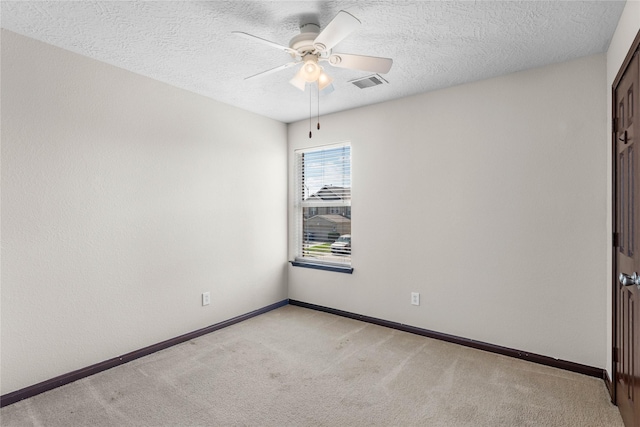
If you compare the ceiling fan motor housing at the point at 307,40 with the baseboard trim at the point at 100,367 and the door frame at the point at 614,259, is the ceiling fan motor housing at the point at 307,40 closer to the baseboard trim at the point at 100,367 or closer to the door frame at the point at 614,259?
the door frame at the point at 614,259

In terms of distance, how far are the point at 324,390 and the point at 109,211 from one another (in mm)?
2130

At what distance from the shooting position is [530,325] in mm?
2711

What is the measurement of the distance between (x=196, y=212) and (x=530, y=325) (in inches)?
123

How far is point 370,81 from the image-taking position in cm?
296

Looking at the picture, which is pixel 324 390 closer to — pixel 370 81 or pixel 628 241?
pixel 628 241

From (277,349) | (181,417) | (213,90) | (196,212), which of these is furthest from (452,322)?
(213,90)

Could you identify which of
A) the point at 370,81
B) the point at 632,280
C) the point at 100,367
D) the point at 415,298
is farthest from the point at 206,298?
the point at 632,280

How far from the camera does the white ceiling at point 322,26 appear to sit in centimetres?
190

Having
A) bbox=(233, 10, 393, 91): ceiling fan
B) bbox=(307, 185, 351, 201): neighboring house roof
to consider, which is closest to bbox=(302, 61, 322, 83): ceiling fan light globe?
bbox=(233, 10, 393, 91): ceiling fan

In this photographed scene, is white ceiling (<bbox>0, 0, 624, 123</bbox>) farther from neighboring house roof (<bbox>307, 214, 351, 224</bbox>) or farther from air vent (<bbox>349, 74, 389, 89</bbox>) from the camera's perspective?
neighboring house roof (<bbox>307, 214, 351, 224</bbox>)

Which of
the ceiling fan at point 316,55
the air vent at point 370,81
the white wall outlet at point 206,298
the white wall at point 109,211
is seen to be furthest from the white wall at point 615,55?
the white wall outlet at point 206,298

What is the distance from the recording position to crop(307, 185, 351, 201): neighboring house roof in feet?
12.8

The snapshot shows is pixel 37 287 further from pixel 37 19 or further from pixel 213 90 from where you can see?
pixel 213 90

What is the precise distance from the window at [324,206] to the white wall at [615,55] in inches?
89.3
